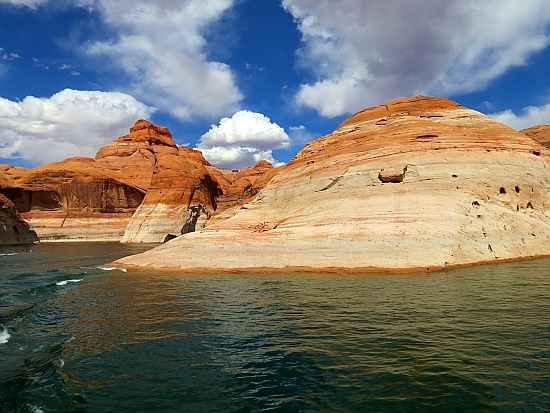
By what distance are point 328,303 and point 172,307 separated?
231 inches

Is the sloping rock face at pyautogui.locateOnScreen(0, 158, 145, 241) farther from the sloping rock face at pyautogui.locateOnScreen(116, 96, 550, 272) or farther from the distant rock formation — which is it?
the sloping rock face at pyautogui.locateOnScreen(116, 96, 550, 272)

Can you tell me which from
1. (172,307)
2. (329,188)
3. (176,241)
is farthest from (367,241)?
(176,241)

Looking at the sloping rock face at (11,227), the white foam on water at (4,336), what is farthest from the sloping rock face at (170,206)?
the white foam on water at (4,336)

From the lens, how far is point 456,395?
6086mm

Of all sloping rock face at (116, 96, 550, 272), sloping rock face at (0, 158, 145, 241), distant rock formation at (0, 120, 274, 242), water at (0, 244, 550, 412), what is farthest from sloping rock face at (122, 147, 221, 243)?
water at (0, 244, 550, 412)

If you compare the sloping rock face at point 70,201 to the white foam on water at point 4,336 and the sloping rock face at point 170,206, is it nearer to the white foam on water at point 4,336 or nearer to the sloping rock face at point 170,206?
the sloping rock face at point 170,206

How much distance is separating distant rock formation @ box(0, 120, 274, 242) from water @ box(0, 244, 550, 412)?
4444cm

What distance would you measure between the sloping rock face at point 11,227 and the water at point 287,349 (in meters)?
57.8

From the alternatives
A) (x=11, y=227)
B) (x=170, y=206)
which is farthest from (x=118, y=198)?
(x=170, y=206)

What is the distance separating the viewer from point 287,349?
8625 millimetres

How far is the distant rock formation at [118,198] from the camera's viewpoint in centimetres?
6406

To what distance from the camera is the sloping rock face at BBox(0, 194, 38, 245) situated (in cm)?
6203

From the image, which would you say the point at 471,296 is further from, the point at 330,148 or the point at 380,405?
the point at 330,148

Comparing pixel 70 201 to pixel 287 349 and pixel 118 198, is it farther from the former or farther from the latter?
pixel 287 349
